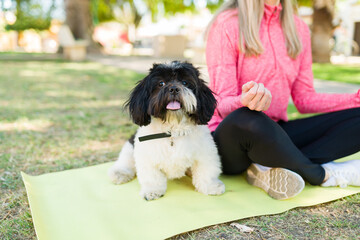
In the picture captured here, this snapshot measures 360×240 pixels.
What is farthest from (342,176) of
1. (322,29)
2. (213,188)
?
(322,29)

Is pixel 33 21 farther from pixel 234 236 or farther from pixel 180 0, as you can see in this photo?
pixel 234 236

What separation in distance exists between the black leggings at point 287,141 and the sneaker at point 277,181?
7 cm

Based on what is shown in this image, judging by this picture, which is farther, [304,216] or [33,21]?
[33,21]

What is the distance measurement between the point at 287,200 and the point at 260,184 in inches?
9.3

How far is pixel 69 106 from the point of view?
553cm

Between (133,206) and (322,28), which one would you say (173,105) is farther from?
(322,28)

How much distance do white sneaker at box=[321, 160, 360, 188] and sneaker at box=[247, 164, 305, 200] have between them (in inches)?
16.0

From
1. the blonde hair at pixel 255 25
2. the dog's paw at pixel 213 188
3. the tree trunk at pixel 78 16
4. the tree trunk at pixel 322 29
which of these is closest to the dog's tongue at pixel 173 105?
the dog's paw at pixel 213 188

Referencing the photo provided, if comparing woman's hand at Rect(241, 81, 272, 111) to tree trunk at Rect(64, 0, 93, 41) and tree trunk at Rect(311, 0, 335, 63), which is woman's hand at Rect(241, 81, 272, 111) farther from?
tree trunk at Rect(64, 0, 93, 41)

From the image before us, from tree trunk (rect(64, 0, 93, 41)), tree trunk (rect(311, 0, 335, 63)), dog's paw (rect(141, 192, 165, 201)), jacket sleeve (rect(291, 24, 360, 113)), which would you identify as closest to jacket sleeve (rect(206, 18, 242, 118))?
jacket sleeve (rect(291, 24, 360, 113))

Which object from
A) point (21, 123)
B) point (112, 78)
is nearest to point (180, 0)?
point (112, 78)

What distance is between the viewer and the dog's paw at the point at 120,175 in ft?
8.39

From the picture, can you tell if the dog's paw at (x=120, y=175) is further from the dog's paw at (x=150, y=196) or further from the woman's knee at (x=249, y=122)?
the woman's knee at (x=249, y=122)

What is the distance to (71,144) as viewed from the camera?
359cm
